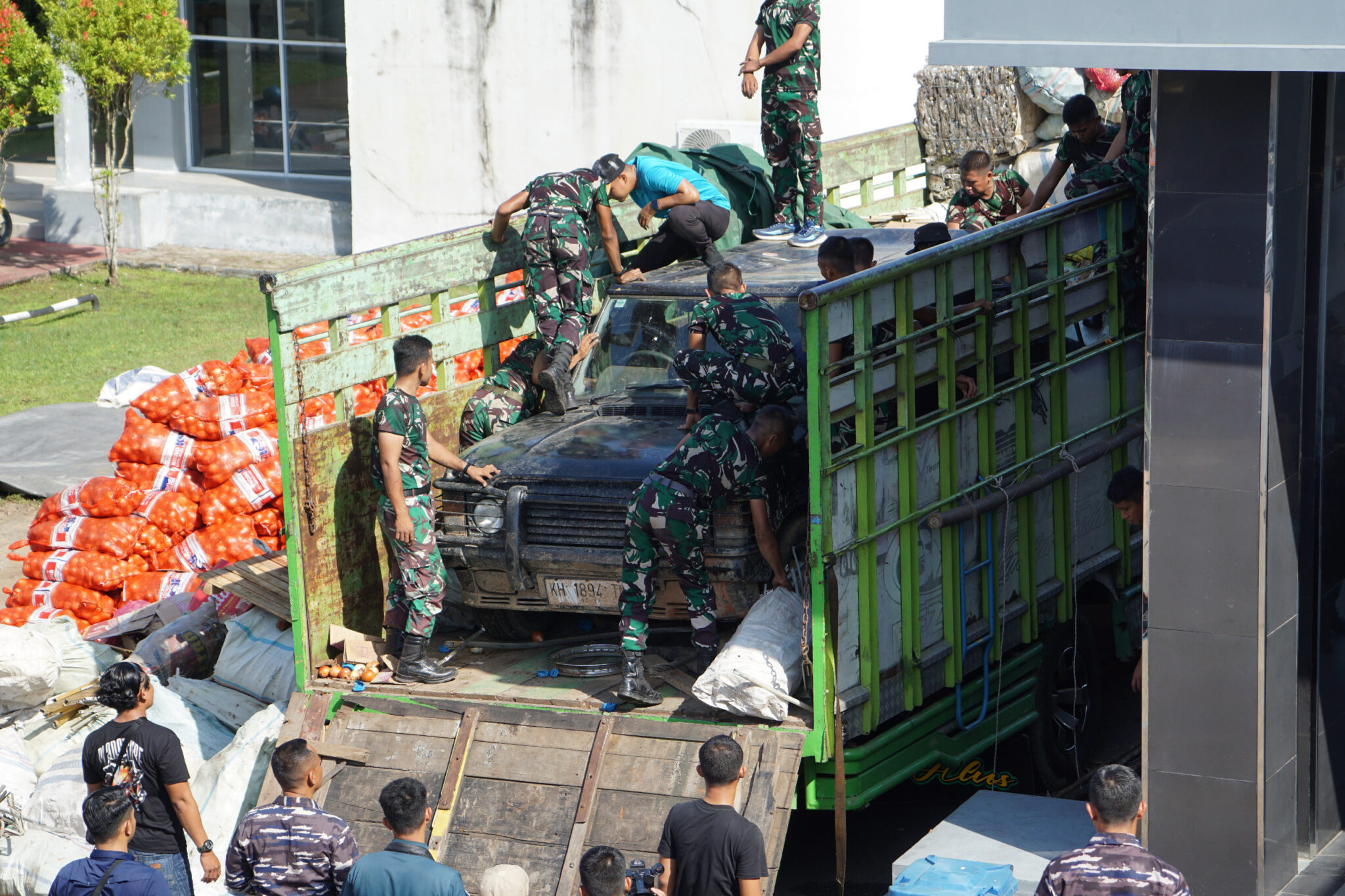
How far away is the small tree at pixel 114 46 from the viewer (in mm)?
19406

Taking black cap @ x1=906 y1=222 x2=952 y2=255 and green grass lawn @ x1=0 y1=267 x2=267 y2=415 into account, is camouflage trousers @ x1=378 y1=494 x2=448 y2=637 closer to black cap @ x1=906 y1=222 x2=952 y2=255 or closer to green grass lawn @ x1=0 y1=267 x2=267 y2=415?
black cap @ x1=906 y1=222 x2=952 y2=255

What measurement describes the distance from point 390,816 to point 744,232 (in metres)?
6.22

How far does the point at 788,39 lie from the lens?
11359 mm

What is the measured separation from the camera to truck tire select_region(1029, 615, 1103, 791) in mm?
8031

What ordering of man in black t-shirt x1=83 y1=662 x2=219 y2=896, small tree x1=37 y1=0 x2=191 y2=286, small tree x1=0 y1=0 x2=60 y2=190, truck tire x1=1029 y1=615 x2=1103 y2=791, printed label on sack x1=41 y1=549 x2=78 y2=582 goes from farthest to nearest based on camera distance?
small tree x1=37 y1=0 x2=191 y2=286, small tree x1=0 y1=0 x2=60 y2=190, printed label on sack x1=41 y1=549 x2=78 y2=582, truck tire x1=1029 y1=615 x2=1103 y2=791, man in black t-shirt x1=83 y1=662 x2=219 y2=896

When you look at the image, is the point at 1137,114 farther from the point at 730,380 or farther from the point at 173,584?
the point at 173,584

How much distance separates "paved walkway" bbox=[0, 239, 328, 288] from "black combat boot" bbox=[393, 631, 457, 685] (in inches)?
552

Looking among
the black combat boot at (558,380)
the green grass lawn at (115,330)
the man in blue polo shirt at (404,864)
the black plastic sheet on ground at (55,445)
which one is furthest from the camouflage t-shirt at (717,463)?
the green grass lawn at (115,330)

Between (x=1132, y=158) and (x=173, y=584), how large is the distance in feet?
20.4

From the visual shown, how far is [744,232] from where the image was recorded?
1109 centimetres

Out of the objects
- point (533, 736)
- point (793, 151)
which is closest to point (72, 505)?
point (533, 736)

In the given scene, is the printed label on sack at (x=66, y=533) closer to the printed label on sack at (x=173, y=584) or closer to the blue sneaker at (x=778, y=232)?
the printed label on sack at (x=173, y=584)

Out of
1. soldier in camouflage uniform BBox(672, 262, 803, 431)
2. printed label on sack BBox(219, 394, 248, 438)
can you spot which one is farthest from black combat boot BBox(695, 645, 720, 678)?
printed label on sack BBox(219, 394, 248, 438)

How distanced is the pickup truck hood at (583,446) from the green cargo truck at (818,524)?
0.02 m
